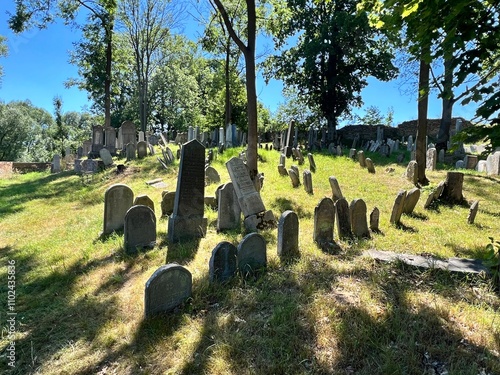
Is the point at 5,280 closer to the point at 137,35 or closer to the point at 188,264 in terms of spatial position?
the point at 188,264

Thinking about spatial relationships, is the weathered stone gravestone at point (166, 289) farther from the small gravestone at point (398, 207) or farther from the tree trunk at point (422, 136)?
the tree trunk at point (422, 136)

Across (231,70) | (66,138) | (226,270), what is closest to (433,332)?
(226,270)

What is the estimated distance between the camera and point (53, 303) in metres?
4.06

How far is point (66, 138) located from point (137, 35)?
1017 inches

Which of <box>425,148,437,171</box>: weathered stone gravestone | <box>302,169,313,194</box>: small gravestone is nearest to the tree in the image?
<box>425,148,437,171</box>: weathered stone gravestone

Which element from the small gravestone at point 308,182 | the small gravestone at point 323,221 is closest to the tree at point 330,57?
the small gravestone at point 308,182

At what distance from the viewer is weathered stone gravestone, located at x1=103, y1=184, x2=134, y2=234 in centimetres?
623

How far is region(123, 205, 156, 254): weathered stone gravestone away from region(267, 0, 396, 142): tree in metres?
20.3

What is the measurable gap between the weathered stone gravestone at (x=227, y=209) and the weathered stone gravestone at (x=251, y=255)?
198 cm

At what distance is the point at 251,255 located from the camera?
4234mm

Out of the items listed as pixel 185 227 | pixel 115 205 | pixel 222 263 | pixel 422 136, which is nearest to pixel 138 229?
pixel 185 227

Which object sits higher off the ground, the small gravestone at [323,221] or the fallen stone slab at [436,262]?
the small gravestone at [323,221]

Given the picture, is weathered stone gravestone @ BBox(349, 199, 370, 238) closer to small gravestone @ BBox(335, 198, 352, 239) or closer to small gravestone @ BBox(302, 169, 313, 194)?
small gravestone @ BBox(335, 198, 352, 239)

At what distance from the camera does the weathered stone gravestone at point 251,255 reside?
415 cm
